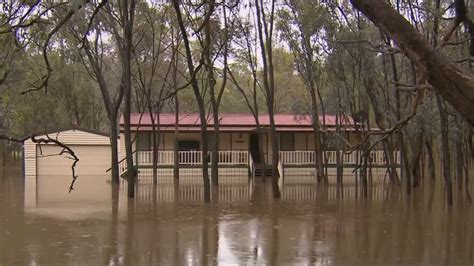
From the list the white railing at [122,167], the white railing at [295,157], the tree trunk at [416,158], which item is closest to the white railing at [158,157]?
the white railing at [122,167]

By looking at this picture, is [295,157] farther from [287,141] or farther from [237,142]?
[237,142]

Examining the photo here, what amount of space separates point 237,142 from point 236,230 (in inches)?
901

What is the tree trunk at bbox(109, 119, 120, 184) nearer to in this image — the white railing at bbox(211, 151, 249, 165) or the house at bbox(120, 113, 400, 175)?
the house at bbox(120, 113, 400, 175)

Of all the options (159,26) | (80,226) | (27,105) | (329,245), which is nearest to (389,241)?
(329,245)

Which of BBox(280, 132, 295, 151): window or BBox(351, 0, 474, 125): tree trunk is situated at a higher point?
BBox(351, 0, 474, 125): tree trunk

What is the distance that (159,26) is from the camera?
2998 cm

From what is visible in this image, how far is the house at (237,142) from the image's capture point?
33062mm

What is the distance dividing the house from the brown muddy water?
11320 mm

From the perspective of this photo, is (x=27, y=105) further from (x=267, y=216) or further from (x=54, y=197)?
(x=267, y=216)

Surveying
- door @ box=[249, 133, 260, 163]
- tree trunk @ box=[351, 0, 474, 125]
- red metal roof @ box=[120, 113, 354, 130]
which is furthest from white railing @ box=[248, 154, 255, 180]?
tree trunk @ box=[351, 0, 474, 125]

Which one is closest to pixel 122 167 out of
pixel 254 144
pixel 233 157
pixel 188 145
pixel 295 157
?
pixel 188 145

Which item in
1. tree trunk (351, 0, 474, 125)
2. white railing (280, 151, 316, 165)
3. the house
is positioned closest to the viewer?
tree trunk (351, 0, 474, 125)

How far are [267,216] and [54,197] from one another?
8.70m

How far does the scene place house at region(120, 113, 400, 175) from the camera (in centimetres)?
3306
